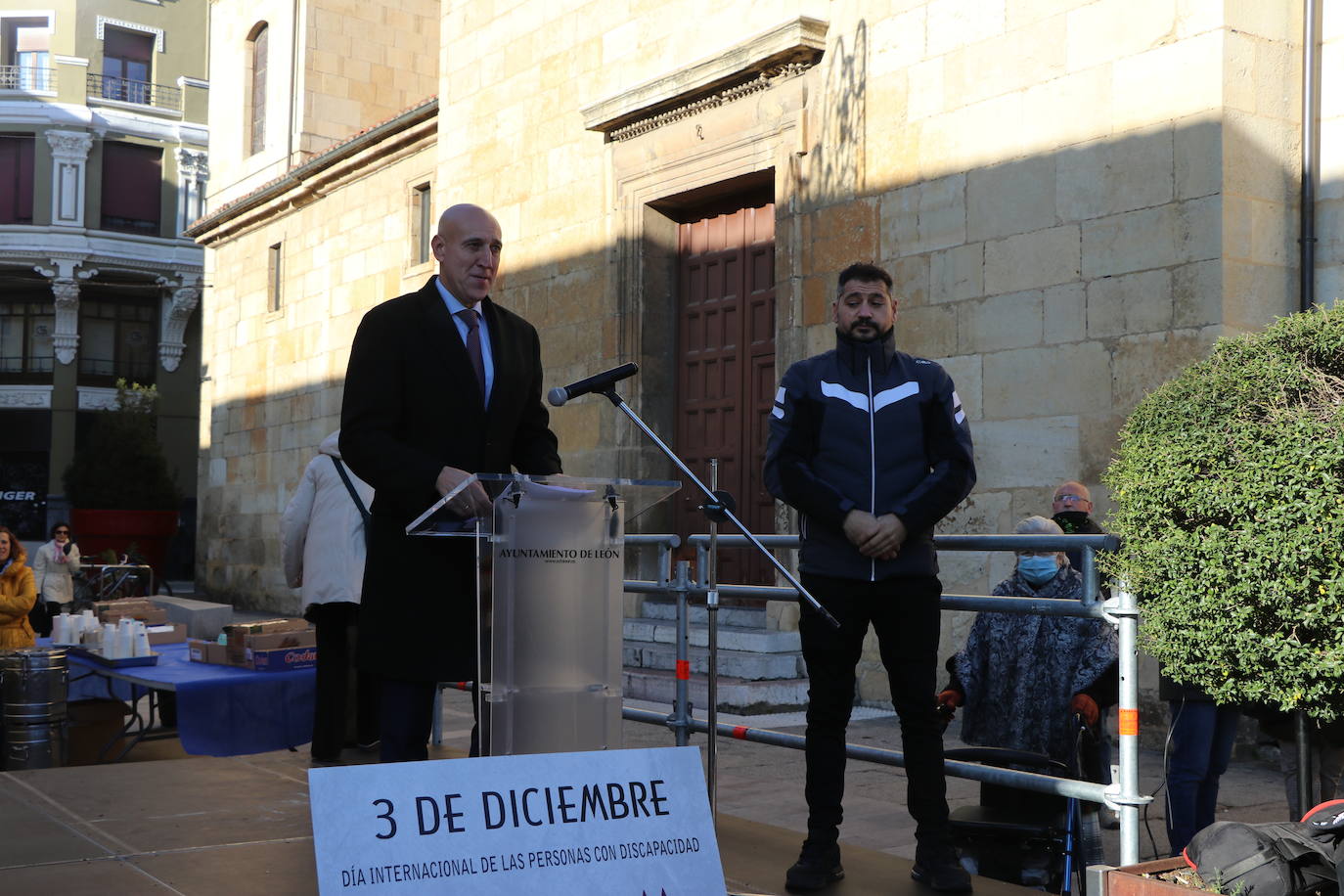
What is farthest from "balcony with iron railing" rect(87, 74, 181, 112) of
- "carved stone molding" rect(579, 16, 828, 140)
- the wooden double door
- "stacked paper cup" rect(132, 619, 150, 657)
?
"stacked paper cup" rect(132, 619, 150, 657)

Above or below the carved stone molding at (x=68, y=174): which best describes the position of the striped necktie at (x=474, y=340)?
below

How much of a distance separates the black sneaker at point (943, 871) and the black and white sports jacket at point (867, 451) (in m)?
0.78

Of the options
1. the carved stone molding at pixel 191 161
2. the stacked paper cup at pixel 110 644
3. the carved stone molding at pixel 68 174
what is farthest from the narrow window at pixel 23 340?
the stacked paper cup at pixel 110 644

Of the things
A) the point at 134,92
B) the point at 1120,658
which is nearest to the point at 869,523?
the point at 1120,658

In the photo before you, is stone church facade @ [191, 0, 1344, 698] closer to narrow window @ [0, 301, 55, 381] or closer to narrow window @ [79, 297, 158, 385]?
narrow window @ [79, 297, 158, 385]

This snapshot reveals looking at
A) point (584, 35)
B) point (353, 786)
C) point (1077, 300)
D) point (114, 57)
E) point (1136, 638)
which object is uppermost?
point (114, 57)

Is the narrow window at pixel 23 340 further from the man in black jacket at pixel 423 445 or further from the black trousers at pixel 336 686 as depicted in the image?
the man in black jacket at pixel 423 445

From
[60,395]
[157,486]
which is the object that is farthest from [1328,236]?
[60,395]

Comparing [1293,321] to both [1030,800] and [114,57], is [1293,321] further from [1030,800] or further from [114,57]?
[114,57]

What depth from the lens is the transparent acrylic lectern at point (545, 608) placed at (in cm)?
318

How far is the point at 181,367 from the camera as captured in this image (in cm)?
3666

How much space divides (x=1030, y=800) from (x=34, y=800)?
352 centimetres

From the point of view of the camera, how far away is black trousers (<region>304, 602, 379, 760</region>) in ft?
20.8

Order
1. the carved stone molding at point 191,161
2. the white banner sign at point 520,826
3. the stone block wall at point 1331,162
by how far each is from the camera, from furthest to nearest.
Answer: the carved stone molding at point 191,161, the stone block wall at point 1331,162, the white banner sign at point 520,826
